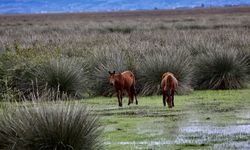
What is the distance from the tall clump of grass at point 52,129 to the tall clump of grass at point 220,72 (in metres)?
11.7

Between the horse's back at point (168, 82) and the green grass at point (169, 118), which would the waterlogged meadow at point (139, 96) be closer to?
the green grass at point (169, 118)

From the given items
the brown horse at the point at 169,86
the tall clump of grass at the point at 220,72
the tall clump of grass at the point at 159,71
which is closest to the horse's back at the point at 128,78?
the brown horse at the point at 169,86

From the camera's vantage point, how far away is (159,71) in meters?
19.6

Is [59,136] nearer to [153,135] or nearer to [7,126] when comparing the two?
[7,126]

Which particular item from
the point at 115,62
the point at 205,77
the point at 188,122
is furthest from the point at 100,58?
the point at 188,122

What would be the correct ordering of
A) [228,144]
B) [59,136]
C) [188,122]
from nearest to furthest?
[59,136] < [228,144] < [188,122]

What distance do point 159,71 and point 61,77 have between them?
2.92 metres

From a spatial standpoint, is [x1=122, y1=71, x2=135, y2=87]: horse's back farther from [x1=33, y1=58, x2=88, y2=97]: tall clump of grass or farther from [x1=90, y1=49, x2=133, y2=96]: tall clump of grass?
[x1=90, y1=49, x2=133, y2=96]: tall clump of grass

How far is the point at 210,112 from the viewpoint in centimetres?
1486

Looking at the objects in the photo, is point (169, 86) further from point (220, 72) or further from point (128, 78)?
point (220, 72)

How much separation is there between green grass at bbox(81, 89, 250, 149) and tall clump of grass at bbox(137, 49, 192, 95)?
56 centimetres

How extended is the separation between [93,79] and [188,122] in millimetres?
7449

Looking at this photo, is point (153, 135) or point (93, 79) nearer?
point (153, 135)

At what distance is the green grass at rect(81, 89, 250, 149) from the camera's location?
11.1 m
